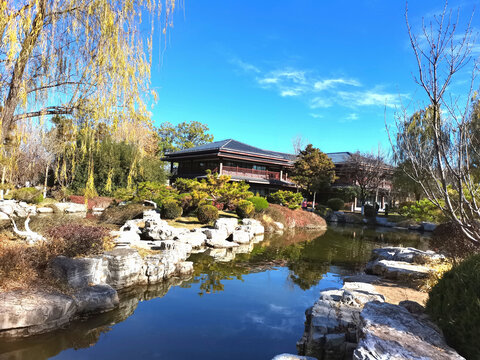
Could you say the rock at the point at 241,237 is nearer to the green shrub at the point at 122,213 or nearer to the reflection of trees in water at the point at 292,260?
the reflection of trees in water at the point at 292,260

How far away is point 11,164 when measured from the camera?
13.4 ft

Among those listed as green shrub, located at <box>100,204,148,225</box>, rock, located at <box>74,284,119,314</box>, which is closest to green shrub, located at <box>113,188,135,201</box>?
green shrub, located at <box>100,204,148,225</box>

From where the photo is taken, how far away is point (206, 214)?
14227 mm

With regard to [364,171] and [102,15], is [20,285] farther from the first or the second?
[364,171]

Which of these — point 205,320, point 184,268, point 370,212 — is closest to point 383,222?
point 370,212

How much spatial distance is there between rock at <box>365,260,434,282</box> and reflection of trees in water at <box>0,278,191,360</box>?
19.3 ft

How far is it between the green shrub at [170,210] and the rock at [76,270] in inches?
337

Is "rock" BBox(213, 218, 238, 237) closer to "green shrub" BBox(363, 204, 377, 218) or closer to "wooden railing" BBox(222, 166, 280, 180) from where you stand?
"wooden railing" BBox(222, 166, 280, 180)

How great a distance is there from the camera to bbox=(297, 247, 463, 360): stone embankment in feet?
7.83

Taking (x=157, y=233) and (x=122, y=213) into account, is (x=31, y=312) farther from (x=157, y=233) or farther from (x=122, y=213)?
(x=122, y=213)

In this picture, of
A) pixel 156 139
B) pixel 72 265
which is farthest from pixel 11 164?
pixel 156 139

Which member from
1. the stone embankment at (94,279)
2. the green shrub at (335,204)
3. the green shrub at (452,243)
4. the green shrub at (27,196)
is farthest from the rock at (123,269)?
the green shrub at (335,204)

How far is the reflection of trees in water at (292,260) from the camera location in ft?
25.5

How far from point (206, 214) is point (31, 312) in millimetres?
10267
